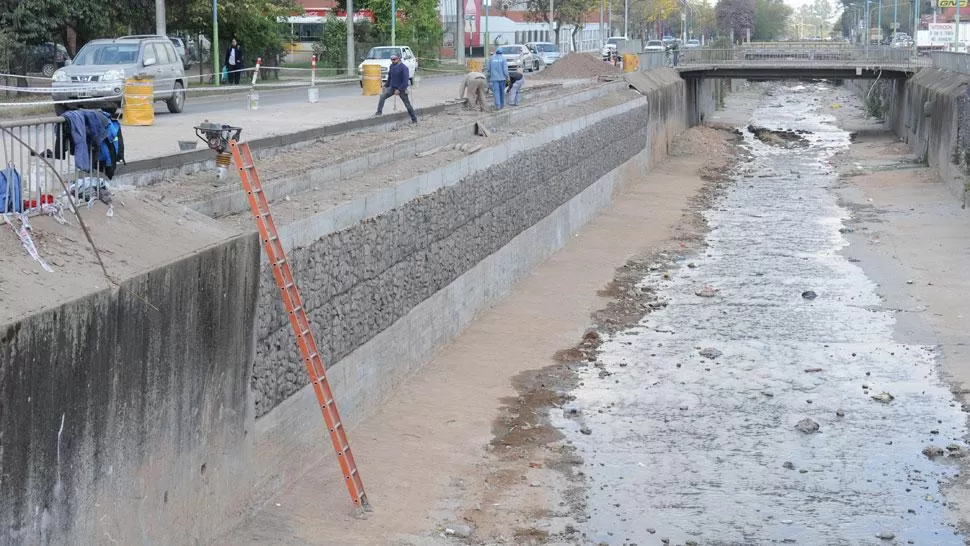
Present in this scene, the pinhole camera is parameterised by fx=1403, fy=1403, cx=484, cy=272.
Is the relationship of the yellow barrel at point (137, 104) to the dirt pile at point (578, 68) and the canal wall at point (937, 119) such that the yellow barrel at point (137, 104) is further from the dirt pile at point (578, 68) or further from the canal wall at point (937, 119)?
the dirt pile at point (578, 68)

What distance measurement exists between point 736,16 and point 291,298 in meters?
148

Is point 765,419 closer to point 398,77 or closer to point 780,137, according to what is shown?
point 398,77

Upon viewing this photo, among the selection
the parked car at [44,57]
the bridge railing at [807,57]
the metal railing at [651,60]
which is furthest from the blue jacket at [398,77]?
the bridge railing at [807,57]

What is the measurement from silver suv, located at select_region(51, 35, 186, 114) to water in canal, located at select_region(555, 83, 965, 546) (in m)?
12.2

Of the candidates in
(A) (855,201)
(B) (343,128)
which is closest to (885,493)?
(B) (343,128)

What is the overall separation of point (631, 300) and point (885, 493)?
11.7 m

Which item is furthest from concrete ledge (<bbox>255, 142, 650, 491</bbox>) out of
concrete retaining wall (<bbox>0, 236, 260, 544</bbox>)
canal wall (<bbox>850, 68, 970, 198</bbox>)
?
canal wall (<bbox>850, 68, 970, 198</bbox>)

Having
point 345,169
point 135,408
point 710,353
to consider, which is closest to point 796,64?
point 710,353

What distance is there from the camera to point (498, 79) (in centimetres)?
3516

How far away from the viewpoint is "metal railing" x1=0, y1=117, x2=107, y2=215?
1075cm

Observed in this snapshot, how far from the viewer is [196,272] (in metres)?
11.8

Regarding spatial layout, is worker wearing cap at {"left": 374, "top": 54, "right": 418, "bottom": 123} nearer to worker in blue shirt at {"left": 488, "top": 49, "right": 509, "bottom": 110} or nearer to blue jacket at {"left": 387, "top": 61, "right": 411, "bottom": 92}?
blue jacket at {"left": 387, "top": 61, "right": 411, "bottom": 92}

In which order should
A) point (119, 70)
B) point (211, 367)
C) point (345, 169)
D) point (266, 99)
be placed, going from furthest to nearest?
point (266, 99), point (119, 70), point (345, 169), point (211, 367)

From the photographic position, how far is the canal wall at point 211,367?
9.62 meters
